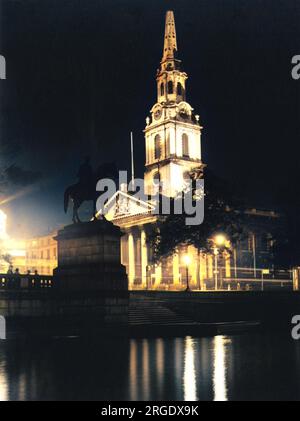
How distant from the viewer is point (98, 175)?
34.5 m

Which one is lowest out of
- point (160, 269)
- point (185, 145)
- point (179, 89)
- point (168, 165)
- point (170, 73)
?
point (160, 269)

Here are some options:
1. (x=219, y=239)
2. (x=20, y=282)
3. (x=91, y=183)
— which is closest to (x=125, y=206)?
(x=219, y=239)

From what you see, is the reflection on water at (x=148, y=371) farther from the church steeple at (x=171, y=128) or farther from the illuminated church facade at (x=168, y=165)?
the church steeple at (x=171, y=128)

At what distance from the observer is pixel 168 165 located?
121250mm

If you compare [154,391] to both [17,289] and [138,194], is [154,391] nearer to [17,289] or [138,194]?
[17,289]

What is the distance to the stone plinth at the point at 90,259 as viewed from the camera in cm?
3259

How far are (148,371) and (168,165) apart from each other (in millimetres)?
105760

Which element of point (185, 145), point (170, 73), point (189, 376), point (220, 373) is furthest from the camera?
point (185, 145)

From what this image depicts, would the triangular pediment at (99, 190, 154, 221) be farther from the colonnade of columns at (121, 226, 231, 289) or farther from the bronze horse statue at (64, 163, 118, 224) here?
the bronze horse statue at (64, 163, 118, 224)

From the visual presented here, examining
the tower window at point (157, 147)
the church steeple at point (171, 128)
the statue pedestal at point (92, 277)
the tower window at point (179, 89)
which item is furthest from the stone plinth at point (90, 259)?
the tower window at point (157, 147)

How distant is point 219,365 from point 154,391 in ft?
16.9

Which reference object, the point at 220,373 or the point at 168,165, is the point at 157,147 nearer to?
the point at 168,165

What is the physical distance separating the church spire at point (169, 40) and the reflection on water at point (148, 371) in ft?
332
